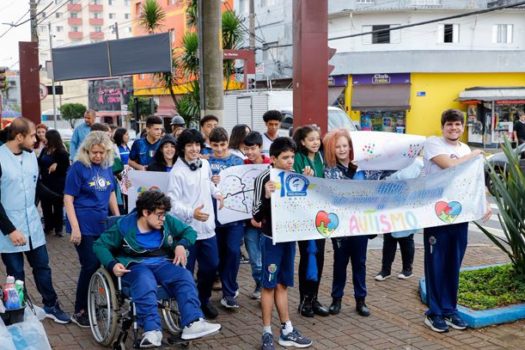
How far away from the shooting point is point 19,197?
5.60 meters

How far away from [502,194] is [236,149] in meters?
2.84

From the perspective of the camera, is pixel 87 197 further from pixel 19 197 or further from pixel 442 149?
pixel 442 149

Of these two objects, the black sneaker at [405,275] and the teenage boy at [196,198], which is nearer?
the teenage boy at [196,198]

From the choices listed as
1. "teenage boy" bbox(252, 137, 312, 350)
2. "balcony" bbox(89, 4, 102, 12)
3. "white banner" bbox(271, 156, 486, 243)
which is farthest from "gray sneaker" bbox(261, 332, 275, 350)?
"balcony" bbox(89, 4, 102, 12)

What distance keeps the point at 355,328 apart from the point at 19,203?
3294 millimetres

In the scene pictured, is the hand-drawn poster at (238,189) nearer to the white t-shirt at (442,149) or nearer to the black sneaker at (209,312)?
the black sneaker at (209,312)

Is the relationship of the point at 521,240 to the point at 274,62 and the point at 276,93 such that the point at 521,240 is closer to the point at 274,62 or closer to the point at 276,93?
the point at 276,93

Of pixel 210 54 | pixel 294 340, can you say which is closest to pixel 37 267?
pixel 294 340

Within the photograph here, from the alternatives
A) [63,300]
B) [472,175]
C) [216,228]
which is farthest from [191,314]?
[472,175]

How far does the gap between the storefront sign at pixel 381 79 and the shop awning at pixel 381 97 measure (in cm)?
17

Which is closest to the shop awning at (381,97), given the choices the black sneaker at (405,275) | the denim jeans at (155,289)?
the black sneaker at (405,275)

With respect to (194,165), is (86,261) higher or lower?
lower

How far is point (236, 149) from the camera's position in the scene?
6.97 m

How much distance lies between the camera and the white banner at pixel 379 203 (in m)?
5.51
